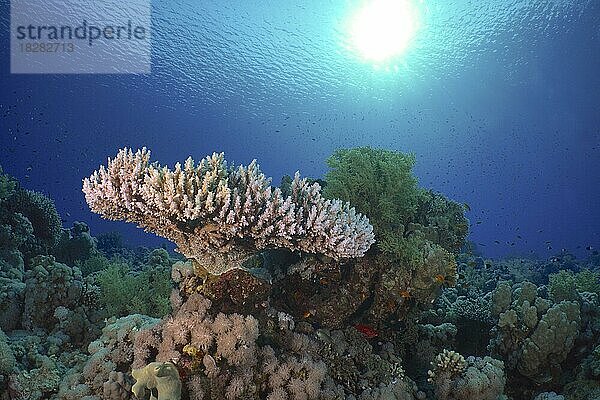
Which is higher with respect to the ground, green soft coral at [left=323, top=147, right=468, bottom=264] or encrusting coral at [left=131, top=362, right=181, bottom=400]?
green soft coral at [left=323, top=147, right=468, bottom=264]

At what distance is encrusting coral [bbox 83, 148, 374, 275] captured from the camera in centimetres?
445

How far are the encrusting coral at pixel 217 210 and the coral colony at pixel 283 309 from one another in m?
0.02

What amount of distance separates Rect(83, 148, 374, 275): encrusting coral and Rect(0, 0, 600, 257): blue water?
23037mm

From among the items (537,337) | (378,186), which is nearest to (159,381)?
(378,186)

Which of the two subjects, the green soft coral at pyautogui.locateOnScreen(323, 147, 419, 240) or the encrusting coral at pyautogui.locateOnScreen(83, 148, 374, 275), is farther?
the green soft coral at pyautogui.locateOnScreen(323, 147, 419, 240)

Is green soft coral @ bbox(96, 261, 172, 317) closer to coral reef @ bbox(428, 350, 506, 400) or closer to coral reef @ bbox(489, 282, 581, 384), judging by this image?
coral reef @ bbox(428, 350, 506, 400)

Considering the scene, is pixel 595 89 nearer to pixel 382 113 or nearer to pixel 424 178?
pixel 382 113

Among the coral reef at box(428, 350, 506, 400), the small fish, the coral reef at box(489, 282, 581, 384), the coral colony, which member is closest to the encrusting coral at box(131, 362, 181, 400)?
the coral colony

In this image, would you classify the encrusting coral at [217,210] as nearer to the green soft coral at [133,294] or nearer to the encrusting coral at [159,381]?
the encrusting coral at [159,381]

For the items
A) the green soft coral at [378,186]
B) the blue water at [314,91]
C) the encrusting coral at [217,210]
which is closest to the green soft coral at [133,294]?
the encrusting coral at [217,210]

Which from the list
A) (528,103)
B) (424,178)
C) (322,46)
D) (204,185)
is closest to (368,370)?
(204,185)

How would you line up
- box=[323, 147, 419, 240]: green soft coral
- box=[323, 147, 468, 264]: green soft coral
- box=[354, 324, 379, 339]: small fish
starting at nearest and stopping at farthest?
box=[354, 324, 379, 339]: small fish → box=[323, 147, 468, 264]: green soft coral → box=[323, 147, 419, 240]: green soft coral

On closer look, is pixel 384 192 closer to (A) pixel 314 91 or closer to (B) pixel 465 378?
(B) pixel 465 378

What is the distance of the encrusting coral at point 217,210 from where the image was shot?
4.45 m
